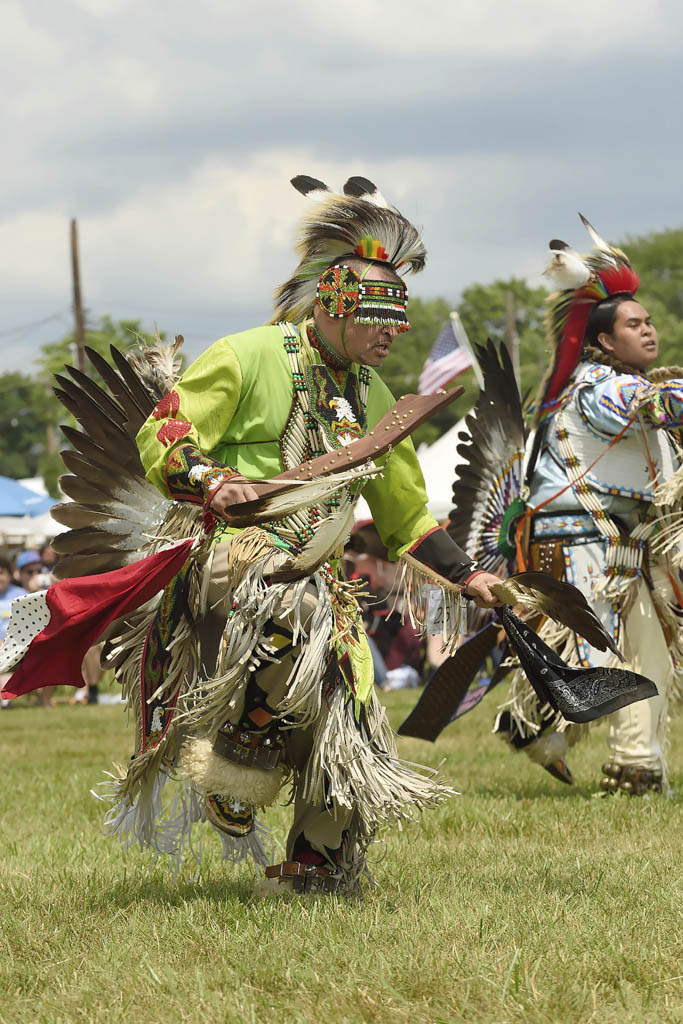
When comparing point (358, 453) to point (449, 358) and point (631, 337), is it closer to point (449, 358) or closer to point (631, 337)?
point (631, 337)

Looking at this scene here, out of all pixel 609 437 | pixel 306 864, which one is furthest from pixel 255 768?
pixel 609 437

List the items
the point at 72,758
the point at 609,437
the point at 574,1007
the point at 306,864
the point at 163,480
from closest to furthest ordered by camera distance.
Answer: the point at 574,1007
the point at 163,480
the point at 306,864
the point at 609,437
the point at 72,758

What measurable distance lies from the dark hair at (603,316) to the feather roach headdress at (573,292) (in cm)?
3

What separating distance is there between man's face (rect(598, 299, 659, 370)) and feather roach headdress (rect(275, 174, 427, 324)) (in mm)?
1885

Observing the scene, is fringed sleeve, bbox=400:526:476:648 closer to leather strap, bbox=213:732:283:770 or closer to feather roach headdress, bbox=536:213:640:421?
leather strap, bbox=213:732:283:770

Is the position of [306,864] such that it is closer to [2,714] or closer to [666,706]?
[666,706]

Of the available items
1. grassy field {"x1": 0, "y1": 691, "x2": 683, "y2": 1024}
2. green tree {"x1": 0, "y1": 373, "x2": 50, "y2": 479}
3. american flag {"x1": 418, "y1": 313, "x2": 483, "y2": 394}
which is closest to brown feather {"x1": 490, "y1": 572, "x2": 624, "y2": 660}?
grassy field {"x1": 0, "y1": 691, "x2": 683, "y2": 1024}

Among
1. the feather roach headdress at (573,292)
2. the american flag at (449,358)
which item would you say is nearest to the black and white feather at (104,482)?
the feather roach headdress at (573,292)

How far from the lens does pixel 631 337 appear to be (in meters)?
5.33

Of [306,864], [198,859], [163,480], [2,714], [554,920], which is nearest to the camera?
[554,920]

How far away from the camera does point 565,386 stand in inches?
216

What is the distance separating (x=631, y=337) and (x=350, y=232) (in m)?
2.08

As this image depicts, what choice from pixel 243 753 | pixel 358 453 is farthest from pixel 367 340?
pixel 243 753

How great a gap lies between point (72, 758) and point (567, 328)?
12.0 ft
